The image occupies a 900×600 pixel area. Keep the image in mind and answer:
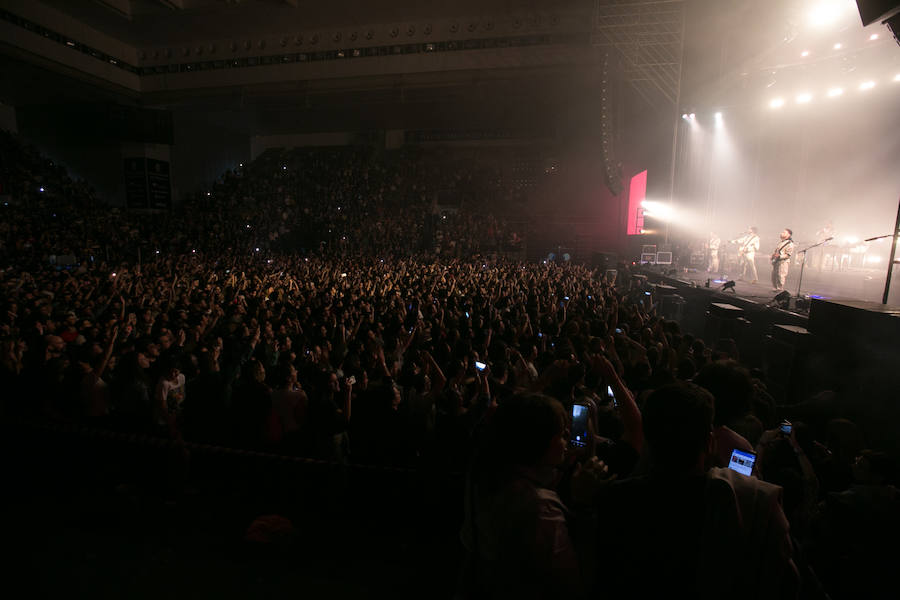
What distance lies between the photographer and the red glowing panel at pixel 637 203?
21867 mm

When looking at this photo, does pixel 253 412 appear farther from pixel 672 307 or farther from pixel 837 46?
pixel 837 46

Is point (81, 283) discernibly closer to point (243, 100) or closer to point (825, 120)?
point (243, 100)

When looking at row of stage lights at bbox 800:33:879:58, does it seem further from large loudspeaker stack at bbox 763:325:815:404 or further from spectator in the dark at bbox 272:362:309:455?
spectator in the dark at bbox 272:362:309:455

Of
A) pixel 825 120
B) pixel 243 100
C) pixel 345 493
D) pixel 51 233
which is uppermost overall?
pixel 243 100

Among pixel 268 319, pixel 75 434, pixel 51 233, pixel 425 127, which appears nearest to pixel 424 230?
pixel 425 127

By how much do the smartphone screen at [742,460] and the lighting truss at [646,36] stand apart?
16.8m

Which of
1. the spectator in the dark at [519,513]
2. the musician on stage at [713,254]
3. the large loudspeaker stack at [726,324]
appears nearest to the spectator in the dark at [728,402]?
the spectator in the dark at [519,513]

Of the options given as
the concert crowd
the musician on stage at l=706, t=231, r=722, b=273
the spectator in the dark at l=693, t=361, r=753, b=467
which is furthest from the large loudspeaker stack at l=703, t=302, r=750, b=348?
the musician on stage at l=706, t=231, r=722, b=273

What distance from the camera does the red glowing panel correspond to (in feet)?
71.7

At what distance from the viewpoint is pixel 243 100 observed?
2506 centimetres

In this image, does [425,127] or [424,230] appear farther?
[425,127]

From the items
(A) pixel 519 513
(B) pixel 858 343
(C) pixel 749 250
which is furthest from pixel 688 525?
(C) pixel 749 250

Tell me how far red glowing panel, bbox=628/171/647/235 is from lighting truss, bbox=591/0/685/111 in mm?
3395

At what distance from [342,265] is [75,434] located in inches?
460
